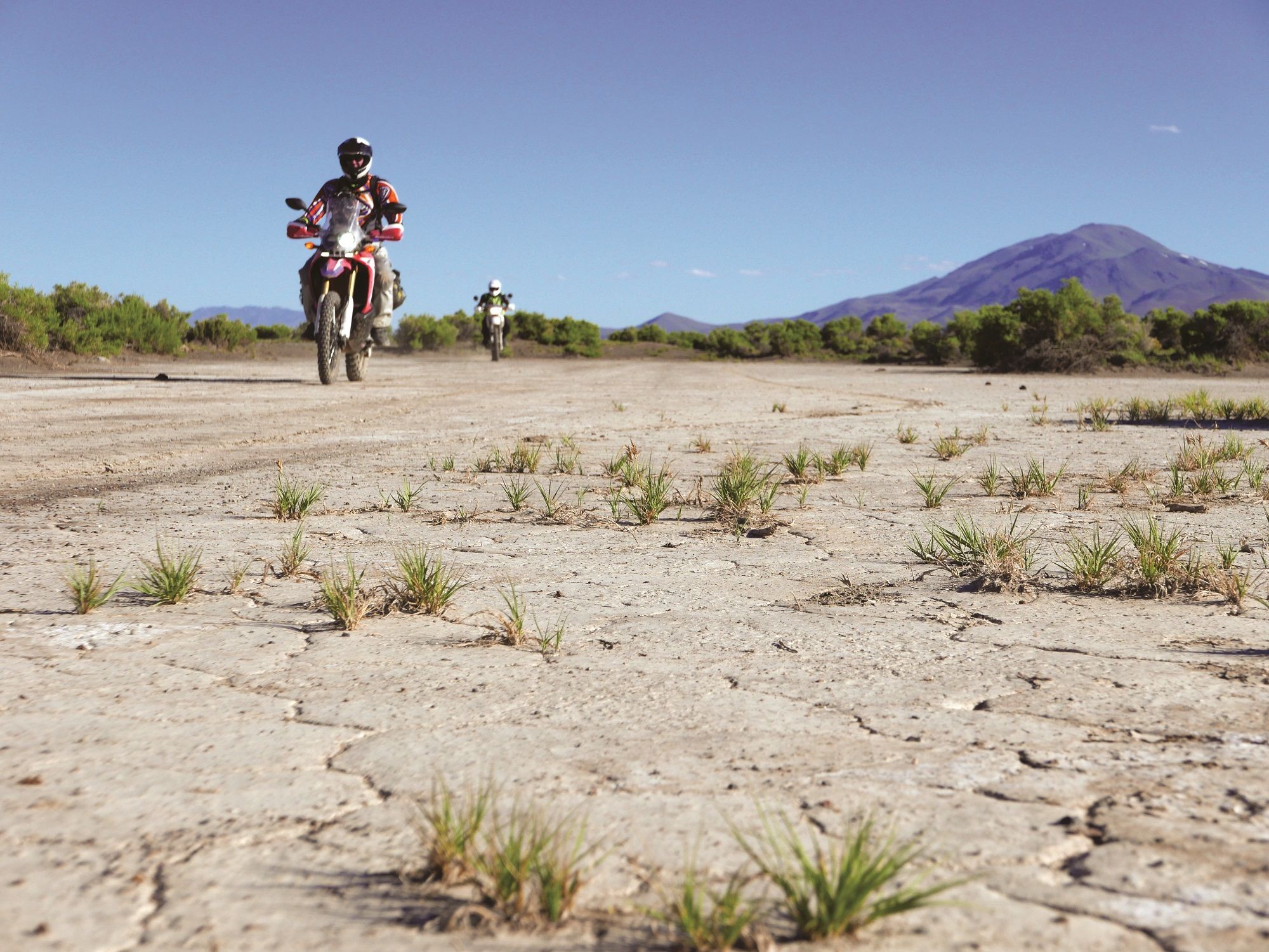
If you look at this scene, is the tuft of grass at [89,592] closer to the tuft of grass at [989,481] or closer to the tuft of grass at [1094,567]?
the tuft of grass at [1094,567]

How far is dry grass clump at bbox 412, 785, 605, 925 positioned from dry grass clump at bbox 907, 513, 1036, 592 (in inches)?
75.5

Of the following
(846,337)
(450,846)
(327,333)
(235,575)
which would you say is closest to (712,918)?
(450,846)

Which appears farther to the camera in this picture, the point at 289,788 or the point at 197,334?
the point at 197,334

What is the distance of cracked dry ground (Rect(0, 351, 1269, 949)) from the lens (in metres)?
1.35

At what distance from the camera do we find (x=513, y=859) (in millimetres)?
1315

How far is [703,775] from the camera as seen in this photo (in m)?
1.75

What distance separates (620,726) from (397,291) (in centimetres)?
1119

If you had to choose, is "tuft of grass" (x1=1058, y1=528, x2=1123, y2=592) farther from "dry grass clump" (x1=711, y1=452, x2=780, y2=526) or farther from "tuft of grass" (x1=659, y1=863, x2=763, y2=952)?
"tuft of grass" (x1=659, y1=863, x2=763, y2=952)

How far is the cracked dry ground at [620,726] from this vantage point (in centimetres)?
135

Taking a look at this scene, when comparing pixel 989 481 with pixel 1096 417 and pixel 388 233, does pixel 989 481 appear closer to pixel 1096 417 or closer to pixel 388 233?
pixel 1096 417

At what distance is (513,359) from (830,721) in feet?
85.1

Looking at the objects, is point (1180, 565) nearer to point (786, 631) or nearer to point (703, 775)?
point (786, 631)

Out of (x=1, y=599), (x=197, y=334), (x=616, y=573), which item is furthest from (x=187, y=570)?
(x=197, y=334)

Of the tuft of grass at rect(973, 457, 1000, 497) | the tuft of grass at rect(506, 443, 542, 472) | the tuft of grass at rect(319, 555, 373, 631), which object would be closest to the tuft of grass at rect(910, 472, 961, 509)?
the tuft of grass at rect(973, 457, 1000, 497)
